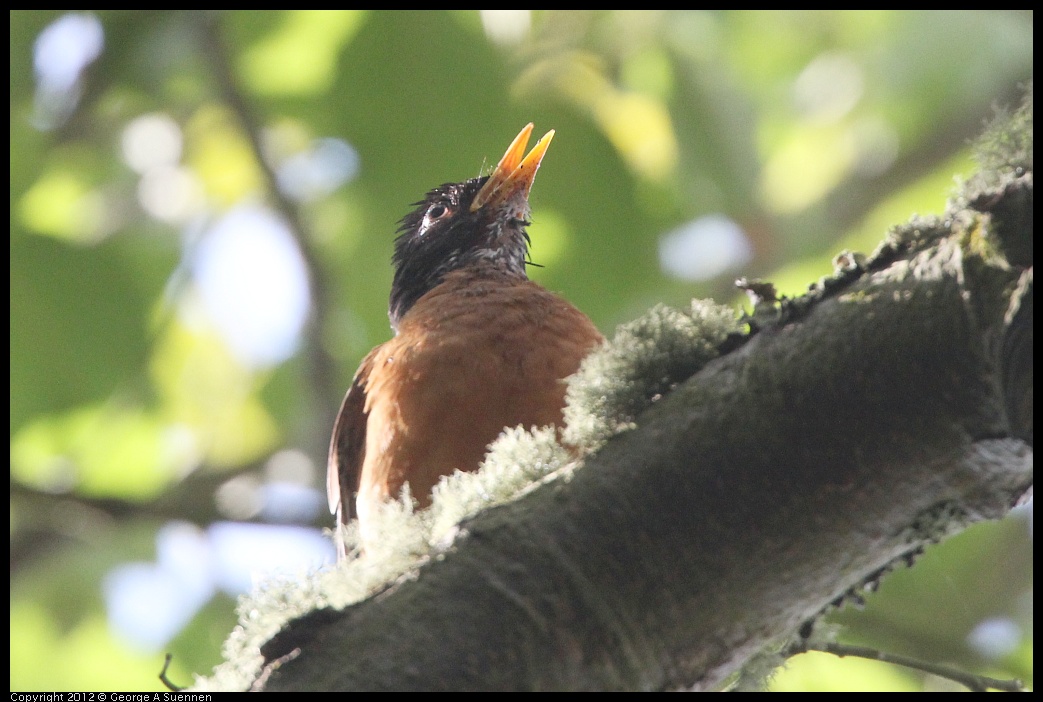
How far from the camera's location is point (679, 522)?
216cm

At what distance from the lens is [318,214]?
667cm

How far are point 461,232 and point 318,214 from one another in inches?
39.5

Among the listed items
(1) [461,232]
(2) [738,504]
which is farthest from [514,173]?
(2) [738,504]

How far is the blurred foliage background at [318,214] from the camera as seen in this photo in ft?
17.3

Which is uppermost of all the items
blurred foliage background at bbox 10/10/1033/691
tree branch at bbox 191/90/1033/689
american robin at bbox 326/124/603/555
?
blurred foliage background at bbox 10/10/1033/691

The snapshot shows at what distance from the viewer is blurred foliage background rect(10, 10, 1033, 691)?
208 inches

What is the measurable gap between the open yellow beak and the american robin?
28mm

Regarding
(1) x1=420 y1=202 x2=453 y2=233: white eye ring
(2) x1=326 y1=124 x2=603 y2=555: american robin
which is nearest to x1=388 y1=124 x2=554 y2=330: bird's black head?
(1) x1=420 y1=202 x2=453 y2=233: white eye ring

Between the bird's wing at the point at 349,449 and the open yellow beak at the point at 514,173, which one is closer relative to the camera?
the bird's wing at the point at 349,449

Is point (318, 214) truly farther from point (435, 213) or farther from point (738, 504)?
point (738, 504)

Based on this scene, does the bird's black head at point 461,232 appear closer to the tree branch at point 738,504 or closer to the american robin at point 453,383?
the american robin at point 453,383

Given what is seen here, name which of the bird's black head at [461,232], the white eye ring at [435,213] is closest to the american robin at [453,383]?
the bird's black head at [461,232]

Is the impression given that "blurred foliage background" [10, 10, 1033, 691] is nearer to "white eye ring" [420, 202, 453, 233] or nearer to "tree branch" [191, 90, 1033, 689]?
"white eye ring" [420, 202, 453, 233]
